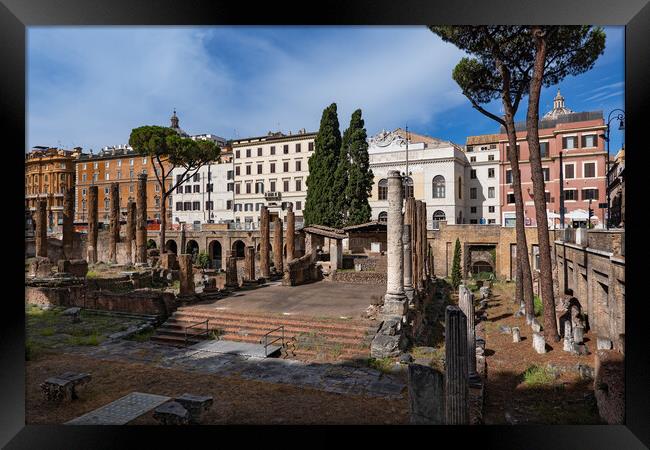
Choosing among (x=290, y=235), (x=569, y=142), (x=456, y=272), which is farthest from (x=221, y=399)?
(x=569, y=142)

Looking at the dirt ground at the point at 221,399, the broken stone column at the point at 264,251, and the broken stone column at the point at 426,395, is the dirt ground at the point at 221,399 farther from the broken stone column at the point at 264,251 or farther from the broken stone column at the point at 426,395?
the broken stone column at the point at 264,251

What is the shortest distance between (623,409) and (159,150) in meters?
33.1

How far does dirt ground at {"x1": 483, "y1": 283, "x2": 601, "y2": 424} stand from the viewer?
743cm

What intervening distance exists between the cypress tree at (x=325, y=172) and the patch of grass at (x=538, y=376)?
923 inches

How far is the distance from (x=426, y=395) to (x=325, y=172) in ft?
92.7

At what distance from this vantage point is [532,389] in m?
8.81

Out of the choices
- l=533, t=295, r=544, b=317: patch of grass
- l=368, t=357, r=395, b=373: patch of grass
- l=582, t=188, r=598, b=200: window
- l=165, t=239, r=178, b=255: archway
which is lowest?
l=533, t=295, r=544, b=317: patch of grass

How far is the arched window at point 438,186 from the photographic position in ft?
115

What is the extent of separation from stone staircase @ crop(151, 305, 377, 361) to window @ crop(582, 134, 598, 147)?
26002 millimetres

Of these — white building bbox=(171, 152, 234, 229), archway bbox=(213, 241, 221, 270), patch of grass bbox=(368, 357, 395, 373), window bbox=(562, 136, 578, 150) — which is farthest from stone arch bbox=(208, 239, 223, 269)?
patch of grass bbox=(368, 357, 395, 373)

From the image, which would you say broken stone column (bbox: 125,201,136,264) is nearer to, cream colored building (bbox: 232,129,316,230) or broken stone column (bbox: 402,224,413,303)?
cream colored building (bbox: 232,129,316,230)

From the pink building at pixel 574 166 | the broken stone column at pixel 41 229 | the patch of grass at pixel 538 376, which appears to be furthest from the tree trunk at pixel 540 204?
the broken stone column at pixel 41 229
